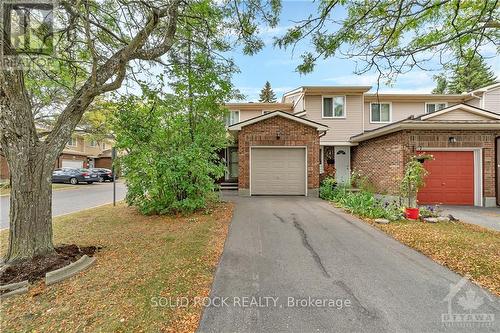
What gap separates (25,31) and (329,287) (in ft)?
24.6

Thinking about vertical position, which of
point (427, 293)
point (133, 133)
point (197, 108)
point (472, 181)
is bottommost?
point (427, 293)

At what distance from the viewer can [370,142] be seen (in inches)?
526

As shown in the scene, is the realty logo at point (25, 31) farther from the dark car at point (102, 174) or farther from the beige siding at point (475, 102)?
the dark car at point (102, 174)

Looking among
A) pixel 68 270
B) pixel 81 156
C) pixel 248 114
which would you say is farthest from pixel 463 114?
pixel 81 156

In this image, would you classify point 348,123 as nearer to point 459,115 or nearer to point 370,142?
point 370,142

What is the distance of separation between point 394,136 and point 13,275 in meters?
12.8

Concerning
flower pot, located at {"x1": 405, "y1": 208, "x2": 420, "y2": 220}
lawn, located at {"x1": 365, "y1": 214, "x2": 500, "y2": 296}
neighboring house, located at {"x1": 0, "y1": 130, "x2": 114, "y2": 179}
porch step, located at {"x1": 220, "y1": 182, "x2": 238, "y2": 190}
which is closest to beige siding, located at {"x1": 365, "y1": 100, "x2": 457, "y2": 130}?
flower pot, located at {"x1": 405, "y1": 208, "x2": 420, "y2": 220}

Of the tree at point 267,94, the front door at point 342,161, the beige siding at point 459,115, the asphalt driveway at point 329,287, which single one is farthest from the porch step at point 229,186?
the tree at point 267,94

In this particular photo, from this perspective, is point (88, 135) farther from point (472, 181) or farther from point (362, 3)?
point (472, 181)

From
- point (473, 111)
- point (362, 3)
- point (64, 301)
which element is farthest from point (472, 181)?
point (64, 301)

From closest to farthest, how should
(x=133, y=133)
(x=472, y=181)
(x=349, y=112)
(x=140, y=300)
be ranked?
1. (x=140, y=300)
2. (x=133, y=133)
3. (x=472, y=181)
4. (x=349, y=112)

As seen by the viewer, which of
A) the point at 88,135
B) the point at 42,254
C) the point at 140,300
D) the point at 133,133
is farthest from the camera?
the point at 88,135

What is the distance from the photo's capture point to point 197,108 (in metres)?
8.45

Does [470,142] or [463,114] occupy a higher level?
[463,114]
